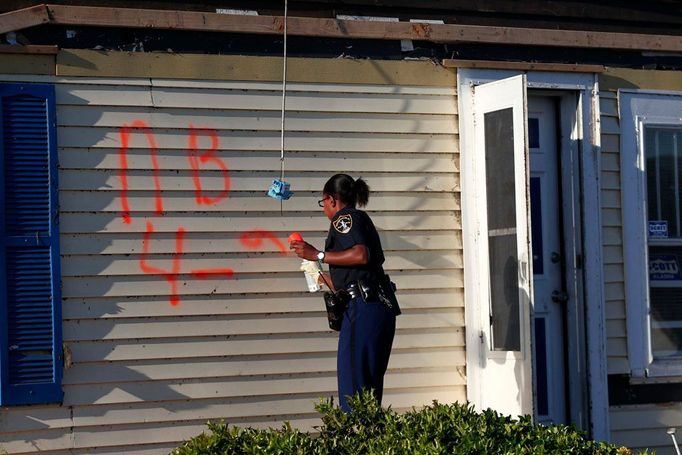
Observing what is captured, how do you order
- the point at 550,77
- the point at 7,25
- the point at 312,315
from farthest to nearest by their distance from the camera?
the point at 550,77
the point at 312,315
the point at 7,25

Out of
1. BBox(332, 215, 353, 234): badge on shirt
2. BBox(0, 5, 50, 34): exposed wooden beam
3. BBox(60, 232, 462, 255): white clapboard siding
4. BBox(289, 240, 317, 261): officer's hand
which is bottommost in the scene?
BBox(289, 240, 317, 261): officer's hand

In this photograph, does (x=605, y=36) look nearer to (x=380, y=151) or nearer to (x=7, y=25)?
(x=380, y=151)

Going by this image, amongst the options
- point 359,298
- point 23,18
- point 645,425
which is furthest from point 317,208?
point 645,425

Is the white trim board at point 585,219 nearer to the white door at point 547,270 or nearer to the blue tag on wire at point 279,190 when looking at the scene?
the white door at point 547,270

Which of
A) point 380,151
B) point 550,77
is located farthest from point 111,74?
point 550,77

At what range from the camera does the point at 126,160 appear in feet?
23.0

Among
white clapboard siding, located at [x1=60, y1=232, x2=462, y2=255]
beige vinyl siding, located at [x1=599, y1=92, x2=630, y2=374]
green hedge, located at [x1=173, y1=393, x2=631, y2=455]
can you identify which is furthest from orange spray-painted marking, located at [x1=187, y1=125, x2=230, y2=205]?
beige vinyl siding, located at [x1=599, y1=92, x2=630, y2=374]

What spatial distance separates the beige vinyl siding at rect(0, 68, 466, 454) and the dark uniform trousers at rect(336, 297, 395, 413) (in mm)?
750

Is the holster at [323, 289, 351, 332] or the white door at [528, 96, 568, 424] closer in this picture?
the holster at [323, 289, 351, 332]

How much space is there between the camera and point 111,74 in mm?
6992

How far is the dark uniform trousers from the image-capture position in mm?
6582

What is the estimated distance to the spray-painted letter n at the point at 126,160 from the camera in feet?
23.0

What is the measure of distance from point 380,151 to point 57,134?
2.10 metres

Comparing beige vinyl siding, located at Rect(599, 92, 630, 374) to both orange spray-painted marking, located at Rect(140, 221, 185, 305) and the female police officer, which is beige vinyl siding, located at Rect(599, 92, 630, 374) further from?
orange spray-painted marking, located at Rect(140, 221, 185, 305)
